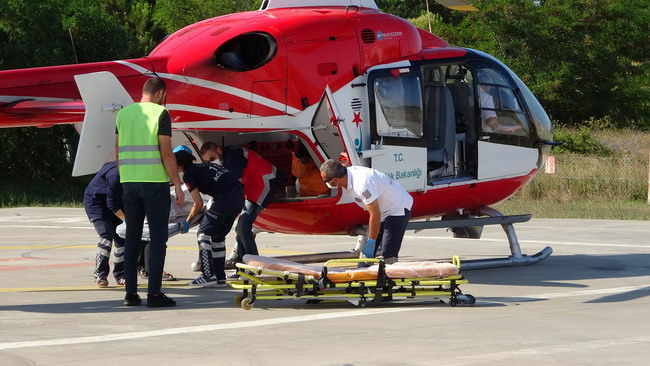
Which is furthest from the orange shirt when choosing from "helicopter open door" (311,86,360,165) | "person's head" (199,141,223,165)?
"person's head" (199,141,223,165)

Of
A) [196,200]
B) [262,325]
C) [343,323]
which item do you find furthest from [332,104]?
[262,325]

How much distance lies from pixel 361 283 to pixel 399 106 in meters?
3.38

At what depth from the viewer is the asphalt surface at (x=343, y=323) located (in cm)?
746

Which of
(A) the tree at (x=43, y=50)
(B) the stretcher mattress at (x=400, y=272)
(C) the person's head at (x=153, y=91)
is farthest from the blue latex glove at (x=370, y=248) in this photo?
(A) the tree at (x=43, y=50)

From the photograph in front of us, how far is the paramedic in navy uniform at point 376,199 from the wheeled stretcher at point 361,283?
634 mm

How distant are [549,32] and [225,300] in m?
35.9

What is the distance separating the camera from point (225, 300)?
1071cm

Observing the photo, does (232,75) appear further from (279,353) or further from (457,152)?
(279,353)

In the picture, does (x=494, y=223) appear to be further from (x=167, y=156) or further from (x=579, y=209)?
(x=579, y=209)

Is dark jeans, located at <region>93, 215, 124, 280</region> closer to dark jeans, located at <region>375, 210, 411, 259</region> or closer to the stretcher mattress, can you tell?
the stretcher mattress

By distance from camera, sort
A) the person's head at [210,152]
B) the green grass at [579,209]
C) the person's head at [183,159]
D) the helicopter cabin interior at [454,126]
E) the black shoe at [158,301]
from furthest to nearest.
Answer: the green grass at [579,209], the helicopter cabin interior at [454,126], the person's head at [210,152], the person's head at [183,159], the black shoe at [158,301]

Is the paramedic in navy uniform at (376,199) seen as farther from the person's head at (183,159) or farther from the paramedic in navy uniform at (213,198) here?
the person's head at (183,159)

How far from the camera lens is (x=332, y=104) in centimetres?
1214

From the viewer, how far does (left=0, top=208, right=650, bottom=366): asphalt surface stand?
7.46 meters
